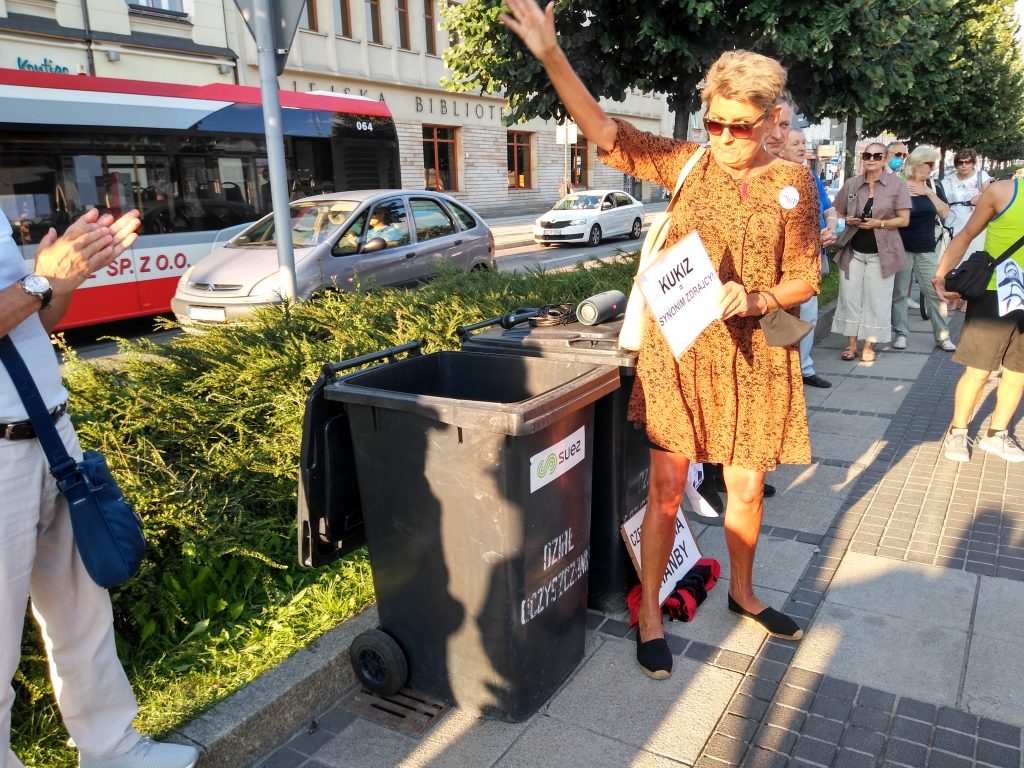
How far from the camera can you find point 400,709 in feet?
8.88

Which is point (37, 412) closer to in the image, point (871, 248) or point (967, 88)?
point (871, 248)

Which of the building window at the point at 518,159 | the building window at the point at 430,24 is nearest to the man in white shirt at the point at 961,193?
the building window at the point at 430,24

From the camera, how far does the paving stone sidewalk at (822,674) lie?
2.48 meters

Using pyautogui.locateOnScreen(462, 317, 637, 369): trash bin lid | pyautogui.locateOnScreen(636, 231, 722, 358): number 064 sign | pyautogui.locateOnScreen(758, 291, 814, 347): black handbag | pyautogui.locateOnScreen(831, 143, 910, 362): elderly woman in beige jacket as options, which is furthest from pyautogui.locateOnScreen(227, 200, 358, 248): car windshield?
pyautogui.locateOnScreen(758, 291, 814, 347): black handbag

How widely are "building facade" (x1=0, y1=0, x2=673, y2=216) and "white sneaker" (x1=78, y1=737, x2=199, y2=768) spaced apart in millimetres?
16295

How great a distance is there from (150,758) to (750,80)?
2.58 metres

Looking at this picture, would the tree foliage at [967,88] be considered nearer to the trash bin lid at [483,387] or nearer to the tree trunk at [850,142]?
the tree trunk at [850,142]

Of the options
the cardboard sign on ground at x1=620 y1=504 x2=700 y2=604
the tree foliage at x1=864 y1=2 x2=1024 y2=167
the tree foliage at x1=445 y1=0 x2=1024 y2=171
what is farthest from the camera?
the tree foliage at x1=864 y1=2 x2=1024 y2=167

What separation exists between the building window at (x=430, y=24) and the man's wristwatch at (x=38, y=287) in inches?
1213

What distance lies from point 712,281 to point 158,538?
2.22 metres

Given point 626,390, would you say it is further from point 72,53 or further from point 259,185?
point 72,53

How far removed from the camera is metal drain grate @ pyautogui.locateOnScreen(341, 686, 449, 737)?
2.63 meters

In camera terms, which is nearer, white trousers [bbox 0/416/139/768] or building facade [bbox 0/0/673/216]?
white trousers [bbox 0/416/139/768]

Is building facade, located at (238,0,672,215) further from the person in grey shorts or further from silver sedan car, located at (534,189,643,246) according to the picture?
the person in grey shorts
